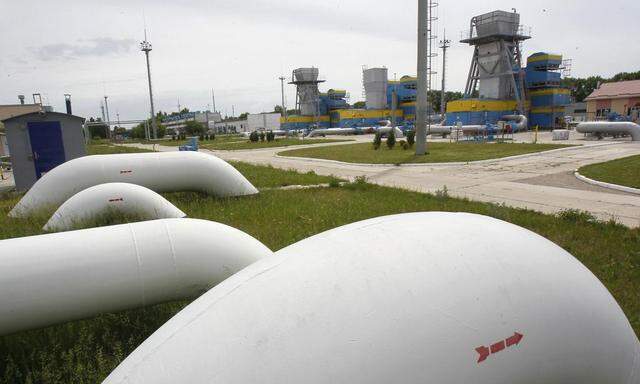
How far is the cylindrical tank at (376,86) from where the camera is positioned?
62781 mm

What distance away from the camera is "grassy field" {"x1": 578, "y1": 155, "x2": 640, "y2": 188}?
36.3 ft

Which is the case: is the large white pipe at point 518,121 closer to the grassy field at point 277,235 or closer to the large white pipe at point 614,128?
the large white pipe at point 614,128

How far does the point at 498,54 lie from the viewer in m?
44.8

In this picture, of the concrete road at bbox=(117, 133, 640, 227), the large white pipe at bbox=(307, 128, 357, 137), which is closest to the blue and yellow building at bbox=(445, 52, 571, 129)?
the large white pipe at bbox=(307, 128, 357, 137)

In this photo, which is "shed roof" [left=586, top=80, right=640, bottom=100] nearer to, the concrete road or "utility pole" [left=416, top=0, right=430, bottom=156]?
the concrete road

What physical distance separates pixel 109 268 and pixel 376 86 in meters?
63.3

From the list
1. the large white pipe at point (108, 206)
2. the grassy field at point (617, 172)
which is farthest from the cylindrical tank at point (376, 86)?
the large white pipe at point (108, 206)

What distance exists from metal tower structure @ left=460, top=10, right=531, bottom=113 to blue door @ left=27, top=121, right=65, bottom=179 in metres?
43.7

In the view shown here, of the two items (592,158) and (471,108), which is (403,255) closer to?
(592,158)

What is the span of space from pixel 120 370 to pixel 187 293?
1904 mm

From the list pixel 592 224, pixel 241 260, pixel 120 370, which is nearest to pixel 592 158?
pixel 592 224

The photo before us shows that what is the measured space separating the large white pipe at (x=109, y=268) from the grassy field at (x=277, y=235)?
1.05 feet

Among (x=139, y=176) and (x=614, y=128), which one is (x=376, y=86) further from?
(x=139, y=176)

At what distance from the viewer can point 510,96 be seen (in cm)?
4600
